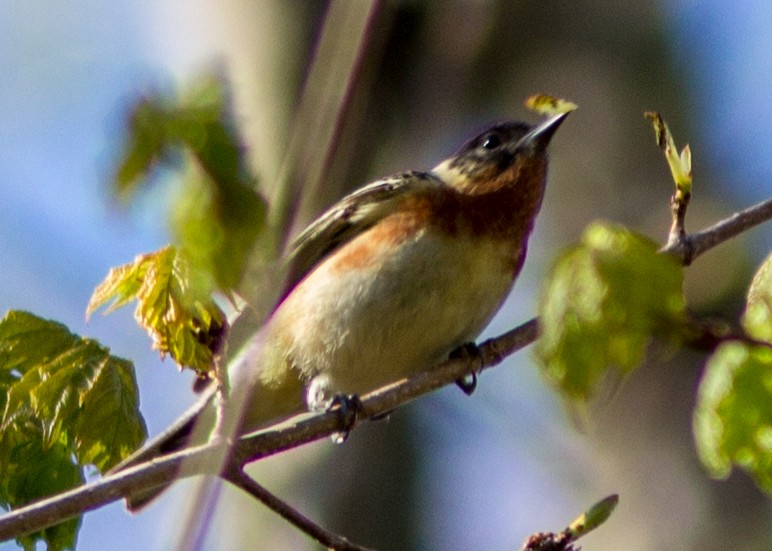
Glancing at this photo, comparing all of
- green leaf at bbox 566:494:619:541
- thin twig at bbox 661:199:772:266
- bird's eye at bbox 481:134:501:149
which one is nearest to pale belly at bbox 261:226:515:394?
bird's eye at bbox 481:134:501:149

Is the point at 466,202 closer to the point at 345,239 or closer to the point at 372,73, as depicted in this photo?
the point at 345,239

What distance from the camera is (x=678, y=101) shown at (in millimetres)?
5871

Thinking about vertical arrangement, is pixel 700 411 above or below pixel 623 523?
above

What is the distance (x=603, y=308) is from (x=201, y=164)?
658mm

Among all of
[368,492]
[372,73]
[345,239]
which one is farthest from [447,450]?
[345,239]

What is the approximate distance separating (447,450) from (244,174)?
5643mm

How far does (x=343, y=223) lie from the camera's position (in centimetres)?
418

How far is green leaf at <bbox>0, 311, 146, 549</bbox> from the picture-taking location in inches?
102

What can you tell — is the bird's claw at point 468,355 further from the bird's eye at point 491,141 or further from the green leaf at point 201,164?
the green leaf at point 201,164

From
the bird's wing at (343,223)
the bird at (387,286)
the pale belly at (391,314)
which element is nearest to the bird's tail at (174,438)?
the bird at (387,286)

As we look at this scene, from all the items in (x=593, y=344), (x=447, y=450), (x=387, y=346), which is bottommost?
(x=447, y=450)

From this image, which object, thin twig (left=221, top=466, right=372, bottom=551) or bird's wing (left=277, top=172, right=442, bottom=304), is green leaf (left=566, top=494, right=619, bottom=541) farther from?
bird's wing (left=277, top=172, right=442, bottom=304)

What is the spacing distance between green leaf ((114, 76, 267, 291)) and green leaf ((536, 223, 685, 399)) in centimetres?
51

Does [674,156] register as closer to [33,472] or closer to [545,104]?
[545,104]
